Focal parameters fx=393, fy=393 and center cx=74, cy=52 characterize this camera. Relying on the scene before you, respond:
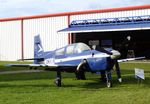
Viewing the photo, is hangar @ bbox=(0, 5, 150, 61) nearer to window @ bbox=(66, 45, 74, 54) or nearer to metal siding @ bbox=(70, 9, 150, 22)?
metal siding @ bbox=(70, 9, 150, 22)

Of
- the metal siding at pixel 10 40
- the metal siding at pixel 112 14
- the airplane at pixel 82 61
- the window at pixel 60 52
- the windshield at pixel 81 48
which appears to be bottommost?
the airplane at pixel 82 61

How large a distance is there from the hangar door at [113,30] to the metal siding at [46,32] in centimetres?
212

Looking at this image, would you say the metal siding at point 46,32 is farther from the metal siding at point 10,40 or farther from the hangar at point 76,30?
the metal siding at point 10,40

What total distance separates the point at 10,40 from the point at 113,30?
21.2m

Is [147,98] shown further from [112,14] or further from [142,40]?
[142,40]

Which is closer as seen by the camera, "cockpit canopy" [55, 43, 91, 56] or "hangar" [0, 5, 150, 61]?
"cockpit canopy" [55, 43, 91, 56]

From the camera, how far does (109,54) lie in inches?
715

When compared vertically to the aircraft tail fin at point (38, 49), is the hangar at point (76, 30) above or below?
above

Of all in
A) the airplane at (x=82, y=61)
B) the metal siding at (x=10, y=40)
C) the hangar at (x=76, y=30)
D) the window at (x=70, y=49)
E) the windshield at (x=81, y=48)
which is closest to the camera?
the airplane at (x=82, y=61)

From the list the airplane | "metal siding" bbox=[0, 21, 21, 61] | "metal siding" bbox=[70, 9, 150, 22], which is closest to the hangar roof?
"metal siding" bbox=[70, 9, 150, 22]

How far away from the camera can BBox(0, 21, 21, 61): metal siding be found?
181ft

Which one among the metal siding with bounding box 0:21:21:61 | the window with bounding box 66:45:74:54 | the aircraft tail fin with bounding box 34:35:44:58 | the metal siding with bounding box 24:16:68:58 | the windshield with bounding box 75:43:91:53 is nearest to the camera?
the windshield with bounding box 75:43:91:53

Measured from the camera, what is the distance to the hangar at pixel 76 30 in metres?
43.0

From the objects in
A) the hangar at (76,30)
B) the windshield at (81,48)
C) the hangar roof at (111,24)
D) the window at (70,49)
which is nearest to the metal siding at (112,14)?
the hangar at (76,30)
